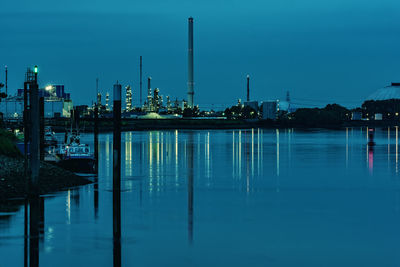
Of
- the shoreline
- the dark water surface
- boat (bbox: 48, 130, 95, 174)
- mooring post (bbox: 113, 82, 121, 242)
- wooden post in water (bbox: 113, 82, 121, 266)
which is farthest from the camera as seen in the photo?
boat (bbox: 48, 130, 95, 174)

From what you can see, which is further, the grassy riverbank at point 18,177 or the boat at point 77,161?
the boat at point 77,161

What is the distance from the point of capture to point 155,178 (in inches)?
2051

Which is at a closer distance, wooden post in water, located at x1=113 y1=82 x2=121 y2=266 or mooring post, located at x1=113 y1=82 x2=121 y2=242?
wooden post in water, located at x1=113 y1=82 x2=121 y2=266

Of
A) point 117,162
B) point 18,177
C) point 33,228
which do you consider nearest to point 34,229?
point 33,228

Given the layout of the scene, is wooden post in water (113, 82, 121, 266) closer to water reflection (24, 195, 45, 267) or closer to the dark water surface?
the dark water surface

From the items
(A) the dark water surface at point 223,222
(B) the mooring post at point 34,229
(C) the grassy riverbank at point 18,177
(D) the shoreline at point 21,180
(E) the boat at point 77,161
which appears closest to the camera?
(B) the mooring post at point 34,229

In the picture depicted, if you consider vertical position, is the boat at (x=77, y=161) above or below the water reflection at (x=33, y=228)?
above

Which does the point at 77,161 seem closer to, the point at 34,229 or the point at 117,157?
the point at 34,229

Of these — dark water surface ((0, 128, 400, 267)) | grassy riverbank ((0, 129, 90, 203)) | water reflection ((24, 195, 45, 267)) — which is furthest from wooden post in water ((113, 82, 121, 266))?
grassy riverbank ((0, 129, 90, 203))

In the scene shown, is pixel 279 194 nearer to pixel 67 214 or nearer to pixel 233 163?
pixel 67 214

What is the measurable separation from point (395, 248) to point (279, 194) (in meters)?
17.4

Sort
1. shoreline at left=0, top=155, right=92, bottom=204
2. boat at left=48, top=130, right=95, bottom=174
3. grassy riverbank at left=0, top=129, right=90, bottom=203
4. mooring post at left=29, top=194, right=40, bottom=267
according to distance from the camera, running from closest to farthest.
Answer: mooring post at left=29, top=194, right=40, bottom=267 → shoreline at left=0, top=155, right=92, bottom=204 → grassy riverbank at left=0, top=129, right=90, bottom=203 → boat at left=48, top=130, right=95, bottom=174

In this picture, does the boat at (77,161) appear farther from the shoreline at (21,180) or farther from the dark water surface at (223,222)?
the shoreline at (21,180)

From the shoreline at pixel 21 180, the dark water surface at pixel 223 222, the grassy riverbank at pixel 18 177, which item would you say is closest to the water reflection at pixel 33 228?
the dark water surface at pixel 223 222
